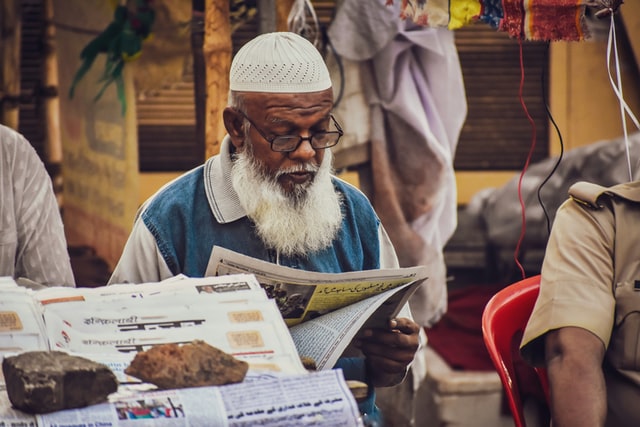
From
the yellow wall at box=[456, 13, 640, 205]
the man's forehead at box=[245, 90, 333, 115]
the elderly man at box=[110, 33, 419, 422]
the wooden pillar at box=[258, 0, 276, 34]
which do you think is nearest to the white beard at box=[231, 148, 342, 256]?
the elderly man at box=[110, 33, 419, 422]

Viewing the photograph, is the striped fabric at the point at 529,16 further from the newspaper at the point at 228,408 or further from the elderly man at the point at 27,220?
the newspaper at the point at 228,408

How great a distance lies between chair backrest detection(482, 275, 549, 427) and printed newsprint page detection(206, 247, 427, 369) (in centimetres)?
36

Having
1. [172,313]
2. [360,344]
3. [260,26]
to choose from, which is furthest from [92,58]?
→ [172,313]

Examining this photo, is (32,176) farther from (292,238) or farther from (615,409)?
(615,409)

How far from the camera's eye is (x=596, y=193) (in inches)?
112

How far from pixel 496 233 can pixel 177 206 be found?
3.50 m

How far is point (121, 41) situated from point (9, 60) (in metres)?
0.50

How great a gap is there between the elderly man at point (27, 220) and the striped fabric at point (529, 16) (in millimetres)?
1375

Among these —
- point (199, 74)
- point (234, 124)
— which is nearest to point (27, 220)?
point (234, 124)

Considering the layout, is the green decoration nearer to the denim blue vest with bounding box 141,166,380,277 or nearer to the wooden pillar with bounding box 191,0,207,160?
the wooden pillar with bounding box 191,0,207,160

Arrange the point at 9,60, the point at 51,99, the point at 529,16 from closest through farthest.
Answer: the point at 529,16 → the point at 9,60 → the point at 51,99

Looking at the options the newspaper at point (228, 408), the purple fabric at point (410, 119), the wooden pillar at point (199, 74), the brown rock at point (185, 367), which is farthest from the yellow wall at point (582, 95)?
the newspaper at point (228, 408)

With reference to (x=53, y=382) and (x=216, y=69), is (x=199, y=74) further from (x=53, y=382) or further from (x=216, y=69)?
(x=53, y=382)

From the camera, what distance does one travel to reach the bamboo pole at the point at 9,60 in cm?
467
